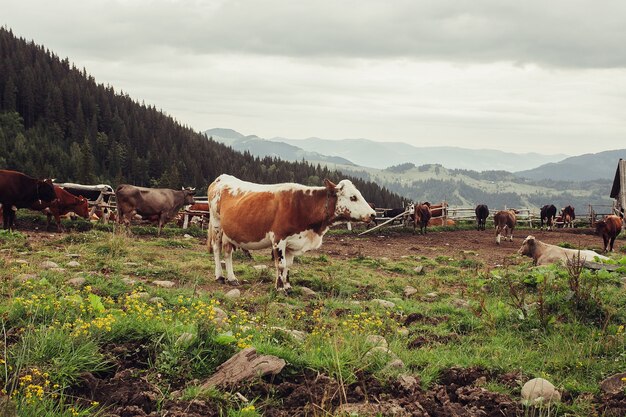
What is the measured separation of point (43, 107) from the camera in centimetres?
12244

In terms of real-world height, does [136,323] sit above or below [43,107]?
below

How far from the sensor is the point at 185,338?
17.4 ft

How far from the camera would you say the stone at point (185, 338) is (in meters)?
5.20

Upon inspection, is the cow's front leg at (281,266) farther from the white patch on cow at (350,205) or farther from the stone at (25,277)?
the stone at (25,277)

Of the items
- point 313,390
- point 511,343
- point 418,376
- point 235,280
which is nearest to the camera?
point 313,390

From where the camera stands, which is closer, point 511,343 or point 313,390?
point 313,390

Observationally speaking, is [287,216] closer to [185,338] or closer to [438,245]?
[185,338]

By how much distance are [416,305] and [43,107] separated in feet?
443

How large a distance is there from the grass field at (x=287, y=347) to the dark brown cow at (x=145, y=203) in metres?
12.1

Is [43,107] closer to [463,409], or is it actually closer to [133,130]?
[133,130]

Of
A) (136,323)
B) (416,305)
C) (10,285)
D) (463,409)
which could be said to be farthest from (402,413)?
(10,285)

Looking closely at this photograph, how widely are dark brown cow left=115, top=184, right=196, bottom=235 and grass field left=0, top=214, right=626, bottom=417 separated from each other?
12.1m

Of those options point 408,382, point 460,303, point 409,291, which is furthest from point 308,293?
point 408,382

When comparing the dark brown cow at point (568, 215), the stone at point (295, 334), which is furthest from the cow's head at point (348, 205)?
the dark brown cow at point (568, 215)
